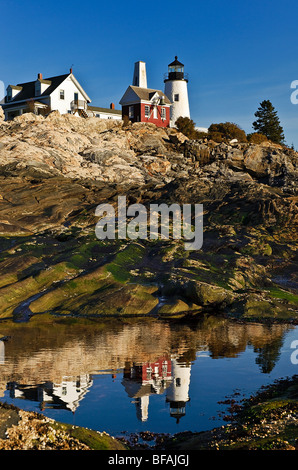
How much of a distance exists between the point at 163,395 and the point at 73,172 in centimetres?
5243

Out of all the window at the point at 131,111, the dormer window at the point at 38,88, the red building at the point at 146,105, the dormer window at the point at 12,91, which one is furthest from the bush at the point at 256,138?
the dormer window at the point at 12,91

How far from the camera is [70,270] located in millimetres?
45938

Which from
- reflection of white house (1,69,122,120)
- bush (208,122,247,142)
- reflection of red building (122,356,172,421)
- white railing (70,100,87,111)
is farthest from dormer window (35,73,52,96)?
reflection of red building (122,356,172,421)

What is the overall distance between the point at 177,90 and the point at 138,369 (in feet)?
335

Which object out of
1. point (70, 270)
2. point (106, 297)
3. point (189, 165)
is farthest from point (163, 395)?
point (189, 165)

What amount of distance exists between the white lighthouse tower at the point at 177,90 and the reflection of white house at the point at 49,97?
1855cm

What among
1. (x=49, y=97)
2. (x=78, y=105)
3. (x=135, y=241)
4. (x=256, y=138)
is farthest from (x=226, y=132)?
(x=135, y=241)

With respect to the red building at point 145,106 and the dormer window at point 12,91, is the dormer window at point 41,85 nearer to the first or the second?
the dormer window at point 12,91

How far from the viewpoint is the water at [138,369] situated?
21625mm

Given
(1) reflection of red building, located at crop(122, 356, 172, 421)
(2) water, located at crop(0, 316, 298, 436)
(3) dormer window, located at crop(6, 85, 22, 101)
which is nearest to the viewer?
(2) water, located at crop(0, 316, 298, 436)

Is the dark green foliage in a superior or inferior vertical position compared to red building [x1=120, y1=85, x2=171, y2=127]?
inferior

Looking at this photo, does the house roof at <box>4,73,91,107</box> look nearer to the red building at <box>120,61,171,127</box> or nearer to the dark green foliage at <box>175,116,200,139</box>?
the red building at <box>120,61,171,127</box>

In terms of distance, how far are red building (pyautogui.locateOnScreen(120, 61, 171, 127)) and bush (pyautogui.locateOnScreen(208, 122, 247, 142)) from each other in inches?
419

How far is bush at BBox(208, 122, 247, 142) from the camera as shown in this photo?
350 ft
